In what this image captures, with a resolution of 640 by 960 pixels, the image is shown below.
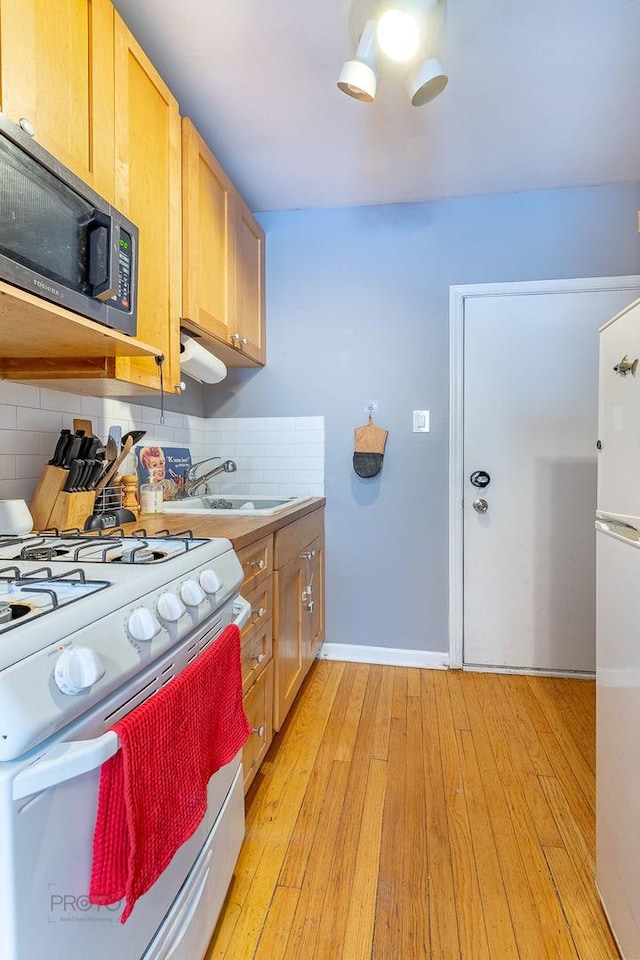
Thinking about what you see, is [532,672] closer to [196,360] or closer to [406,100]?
[196,360]

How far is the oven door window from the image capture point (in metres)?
0.89

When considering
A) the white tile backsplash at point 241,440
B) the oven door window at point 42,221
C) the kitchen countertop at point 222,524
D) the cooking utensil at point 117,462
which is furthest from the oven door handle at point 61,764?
the white tile backsplash at point 241,440

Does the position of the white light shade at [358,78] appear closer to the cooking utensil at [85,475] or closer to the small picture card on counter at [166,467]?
the cooking utensil at [85,475]

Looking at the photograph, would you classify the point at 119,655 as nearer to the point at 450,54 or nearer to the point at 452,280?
the point at 450,54

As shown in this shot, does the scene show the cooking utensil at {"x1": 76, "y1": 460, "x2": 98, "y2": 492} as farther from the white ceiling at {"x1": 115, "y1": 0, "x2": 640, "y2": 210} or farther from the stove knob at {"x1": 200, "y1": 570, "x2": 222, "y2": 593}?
the white ceiling at {"x1": 115, "y1": 0, "x2": 640, "y2": 210}

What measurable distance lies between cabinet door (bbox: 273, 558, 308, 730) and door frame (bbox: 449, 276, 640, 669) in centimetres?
82

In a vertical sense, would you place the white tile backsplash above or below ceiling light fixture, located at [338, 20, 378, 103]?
below

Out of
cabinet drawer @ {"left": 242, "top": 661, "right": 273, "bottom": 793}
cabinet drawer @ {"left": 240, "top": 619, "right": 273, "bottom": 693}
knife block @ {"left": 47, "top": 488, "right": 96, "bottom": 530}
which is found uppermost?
knife block @ {"left": 47, "top": 488, "right": 96, "bottom": 530}

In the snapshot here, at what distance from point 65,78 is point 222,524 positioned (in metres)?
1.17

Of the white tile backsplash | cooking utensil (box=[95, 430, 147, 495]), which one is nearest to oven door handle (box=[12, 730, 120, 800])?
cooking utensil (box=[95, 430, 147, 495])

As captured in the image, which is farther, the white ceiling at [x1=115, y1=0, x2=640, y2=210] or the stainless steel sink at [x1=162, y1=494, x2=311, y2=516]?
the stainless steel sink at [x1=162, y1=494, x2=311, y2=516]

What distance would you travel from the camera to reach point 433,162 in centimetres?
Answer: 216

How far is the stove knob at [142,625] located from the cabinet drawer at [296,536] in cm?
97

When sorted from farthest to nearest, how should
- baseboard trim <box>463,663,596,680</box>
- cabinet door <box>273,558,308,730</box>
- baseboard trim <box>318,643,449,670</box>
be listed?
baseboard trim <box>318,643,449,670</box> → baseboard trim <box>463,663,596,680</box> → cabinet door <box>273,558,308,730</box>
